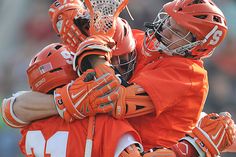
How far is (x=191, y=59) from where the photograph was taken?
2990 mm

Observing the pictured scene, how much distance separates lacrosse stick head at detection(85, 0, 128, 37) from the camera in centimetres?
290

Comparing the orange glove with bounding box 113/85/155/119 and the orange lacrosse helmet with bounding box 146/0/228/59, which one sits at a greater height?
the orange lacrosse helmet with bounding box 146/0/228/59

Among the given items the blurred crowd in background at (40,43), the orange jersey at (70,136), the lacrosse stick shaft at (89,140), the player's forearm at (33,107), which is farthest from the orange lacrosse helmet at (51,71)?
the blurred crowd in background at (40,43)

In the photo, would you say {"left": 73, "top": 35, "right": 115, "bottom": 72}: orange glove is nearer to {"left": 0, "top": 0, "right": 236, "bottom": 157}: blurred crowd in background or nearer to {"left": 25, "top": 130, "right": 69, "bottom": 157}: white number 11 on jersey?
{"left": 25, "top": 130, "right": 69, "bottom": 157}: white number 11 on jersey

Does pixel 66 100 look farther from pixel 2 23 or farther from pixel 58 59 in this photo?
pixel 2 23

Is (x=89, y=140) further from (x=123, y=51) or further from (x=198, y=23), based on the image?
(x=198, y=23)

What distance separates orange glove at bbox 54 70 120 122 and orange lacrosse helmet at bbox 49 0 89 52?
1.02 feet

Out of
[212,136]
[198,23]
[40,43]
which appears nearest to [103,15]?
[198,23]

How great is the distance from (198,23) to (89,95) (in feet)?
2.03

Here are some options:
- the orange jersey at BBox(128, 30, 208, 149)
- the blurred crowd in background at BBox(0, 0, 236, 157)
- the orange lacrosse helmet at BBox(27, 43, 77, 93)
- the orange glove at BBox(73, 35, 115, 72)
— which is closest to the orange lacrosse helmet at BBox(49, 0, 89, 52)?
the orange lacrosse helmet at BBox(27, 43, 77, 93)

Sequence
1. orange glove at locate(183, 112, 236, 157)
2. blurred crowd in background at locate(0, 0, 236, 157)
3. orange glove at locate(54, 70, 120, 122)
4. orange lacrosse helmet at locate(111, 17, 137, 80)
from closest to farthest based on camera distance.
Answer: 1. orange glove at locate(54, 70, 120, 122)
2. orange glove at locate(183, 112, 236, 157)
3. orange lacrosse helmet at locate(111, 17, 137, 80)
4. blurred crowd in background at locate(0, 0, 236, 157)

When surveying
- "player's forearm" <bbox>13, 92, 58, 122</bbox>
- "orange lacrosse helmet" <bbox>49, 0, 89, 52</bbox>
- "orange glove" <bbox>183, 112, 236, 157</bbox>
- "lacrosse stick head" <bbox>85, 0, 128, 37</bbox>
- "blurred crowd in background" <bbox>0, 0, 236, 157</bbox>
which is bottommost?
"blurred crowd in background" <bbox>0, 0, 236, 157</bbox>

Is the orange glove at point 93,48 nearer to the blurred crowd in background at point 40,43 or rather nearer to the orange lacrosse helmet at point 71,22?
the orange lacrosse helmet at point 71,22

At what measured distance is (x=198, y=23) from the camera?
9.54 feet
